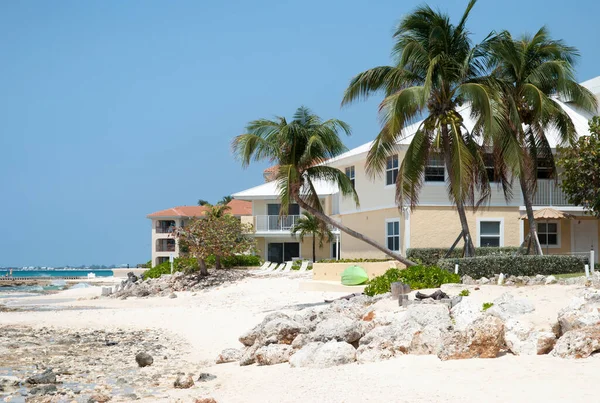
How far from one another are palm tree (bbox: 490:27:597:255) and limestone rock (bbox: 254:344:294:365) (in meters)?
12.6

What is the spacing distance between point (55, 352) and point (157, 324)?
18.7ft

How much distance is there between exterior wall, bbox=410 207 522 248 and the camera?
2878 cm

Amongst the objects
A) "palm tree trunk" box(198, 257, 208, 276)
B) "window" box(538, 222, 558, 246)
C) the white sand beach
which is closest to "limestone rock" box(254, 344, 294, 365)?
the white sand beach

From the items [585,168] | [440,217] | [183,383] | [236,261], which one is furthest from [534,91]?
[236,261]

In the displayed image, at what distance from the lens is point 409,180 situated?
23.0m

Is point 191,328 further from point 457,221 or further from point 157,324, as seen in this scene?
point 457,221

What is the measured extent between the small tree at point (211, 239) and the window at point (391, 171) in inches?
408

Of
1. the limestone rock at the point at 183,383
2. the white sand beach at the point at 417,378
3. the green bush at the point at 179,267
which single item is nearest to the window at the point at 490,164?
the white sand beach at the point at 417,378

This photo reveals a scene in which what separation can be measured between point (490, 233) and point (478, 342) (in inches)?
760

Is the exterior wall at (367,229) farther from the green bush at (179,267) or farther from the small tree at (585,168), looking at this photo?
the green bush at (179,267)

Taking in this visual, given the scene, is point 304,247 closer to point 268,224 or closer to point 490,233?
point 268,224

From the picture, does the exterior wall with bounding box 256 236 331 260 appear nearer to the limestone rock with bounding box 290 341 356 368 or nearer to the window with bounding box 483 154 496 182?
the window with bounding box 483 154 496 182

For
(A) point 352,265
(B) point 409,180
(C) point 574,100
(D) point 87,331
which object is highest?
(C) point 574,100

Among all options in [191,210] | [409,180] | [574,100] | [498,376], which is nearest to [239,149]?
[409,180]
